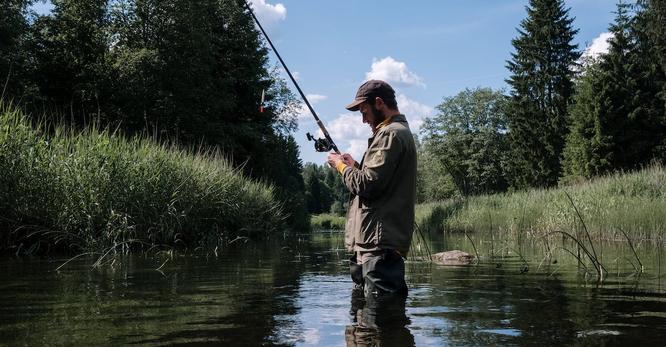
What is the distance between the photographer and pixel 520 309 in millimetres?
5219

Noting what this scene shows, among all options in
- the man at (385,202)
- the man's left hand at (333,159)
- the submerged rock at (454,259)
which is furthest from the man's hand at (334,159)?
the submerged rock at (454,259)

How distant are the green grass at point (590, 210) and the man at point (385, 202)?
1008cm

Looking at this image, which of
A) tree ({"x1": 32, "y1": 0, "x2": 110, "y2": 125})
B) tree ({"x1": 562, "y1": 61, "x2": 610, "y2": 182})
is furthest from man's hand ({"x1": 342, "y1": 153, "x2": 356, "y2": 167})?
tree ({"x1": 562, "y1": 61, "x2": 610, "y2": 182})

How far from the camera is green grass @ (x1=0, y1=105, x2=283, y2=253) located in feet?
30.3

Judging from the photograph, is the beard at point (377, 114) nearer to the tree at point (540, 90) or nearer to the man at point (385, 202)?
the man at point (385, 202)

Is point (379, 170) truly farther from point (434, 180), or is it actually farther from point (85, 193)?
point (434, 180)

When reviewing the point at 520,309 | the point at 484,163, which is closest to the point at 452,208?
the point at 520,309

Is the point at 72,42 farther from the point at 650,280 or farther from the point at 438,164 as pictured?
the point at 438,164

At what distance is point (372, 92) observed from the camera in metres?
5.15

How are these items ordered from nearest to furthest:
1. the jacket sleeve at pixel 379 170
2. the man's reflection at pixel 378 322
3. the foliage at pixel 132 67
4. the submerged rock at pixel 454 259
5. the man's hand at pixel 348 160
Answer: the man's reflection at pixel 378 322 → the jacket sleeve at pixel 379 170 → the man's hand at pixel 348 160 → the submerged rock at pixel 454 259 → the foliage at pixel 132 67

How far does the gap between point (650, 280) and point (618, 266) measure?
70.5 inches

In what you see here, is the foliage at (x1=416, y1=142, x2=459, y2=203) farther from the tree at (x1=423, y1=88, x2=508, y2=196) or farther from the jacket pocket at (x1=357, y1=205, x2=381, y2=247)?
the jacket pocket at (x1=357, y1=205, x2=381, y2=247)

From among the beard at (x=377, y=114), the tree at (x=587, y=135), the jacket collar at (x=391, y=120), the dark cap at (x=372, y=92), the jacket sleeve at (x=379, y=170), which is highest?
the tree at (x=587, y=135)

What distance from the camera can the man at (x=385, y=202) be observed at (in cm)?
485
